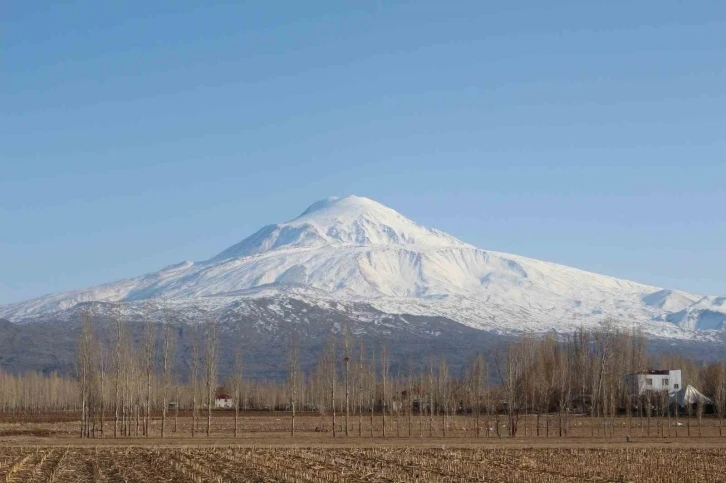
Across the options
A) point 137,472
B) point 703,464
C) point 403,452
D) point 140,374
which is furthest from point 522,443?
point 140,374

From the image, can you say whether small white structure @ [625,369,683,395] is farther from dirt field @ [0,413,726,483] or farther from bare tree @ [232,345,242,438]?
dirt field @ [0,413,726,483]

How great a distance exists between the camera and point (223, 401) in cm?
15312

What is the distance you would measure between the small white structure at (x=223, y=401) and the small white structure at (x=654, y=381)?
202ft

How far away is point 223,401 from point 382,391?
46172 mm

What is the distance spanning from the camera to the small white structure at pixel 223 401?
148 m

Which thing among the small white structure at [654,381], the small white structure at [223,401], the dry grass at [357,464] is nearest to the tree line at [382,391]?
the small white structure at [654,381]

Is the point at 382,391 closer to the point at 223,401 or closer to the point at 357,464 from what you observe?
the point at 223,401

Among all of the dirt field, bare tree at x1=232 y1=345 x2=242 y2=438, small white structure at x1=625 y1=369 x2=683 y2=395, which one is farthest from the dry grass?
small white structure at x1=625 y1=369 x2=683 y2=395

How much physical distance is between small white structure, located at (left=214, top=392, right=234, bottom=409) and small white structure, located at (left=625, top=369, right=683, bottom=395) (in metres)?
61.4

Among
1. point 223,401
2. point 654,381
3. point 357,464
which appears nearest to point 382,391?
point 654,381

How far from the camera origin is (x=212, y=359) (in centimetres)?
8212

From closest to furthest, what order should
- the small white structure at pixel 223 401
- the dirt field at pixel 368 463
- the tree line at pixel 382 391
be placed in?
1. the dirt field at pixel 368 463
2. the tree line at pixel 382 391
3. the small white structure at pixel 223 401

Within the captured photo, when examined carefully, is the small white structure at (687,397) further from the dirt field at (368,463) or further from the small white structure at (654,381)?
the dirt field at (368,463)

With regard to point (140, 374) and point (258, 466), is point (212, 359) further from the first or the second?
point (258, 466)
